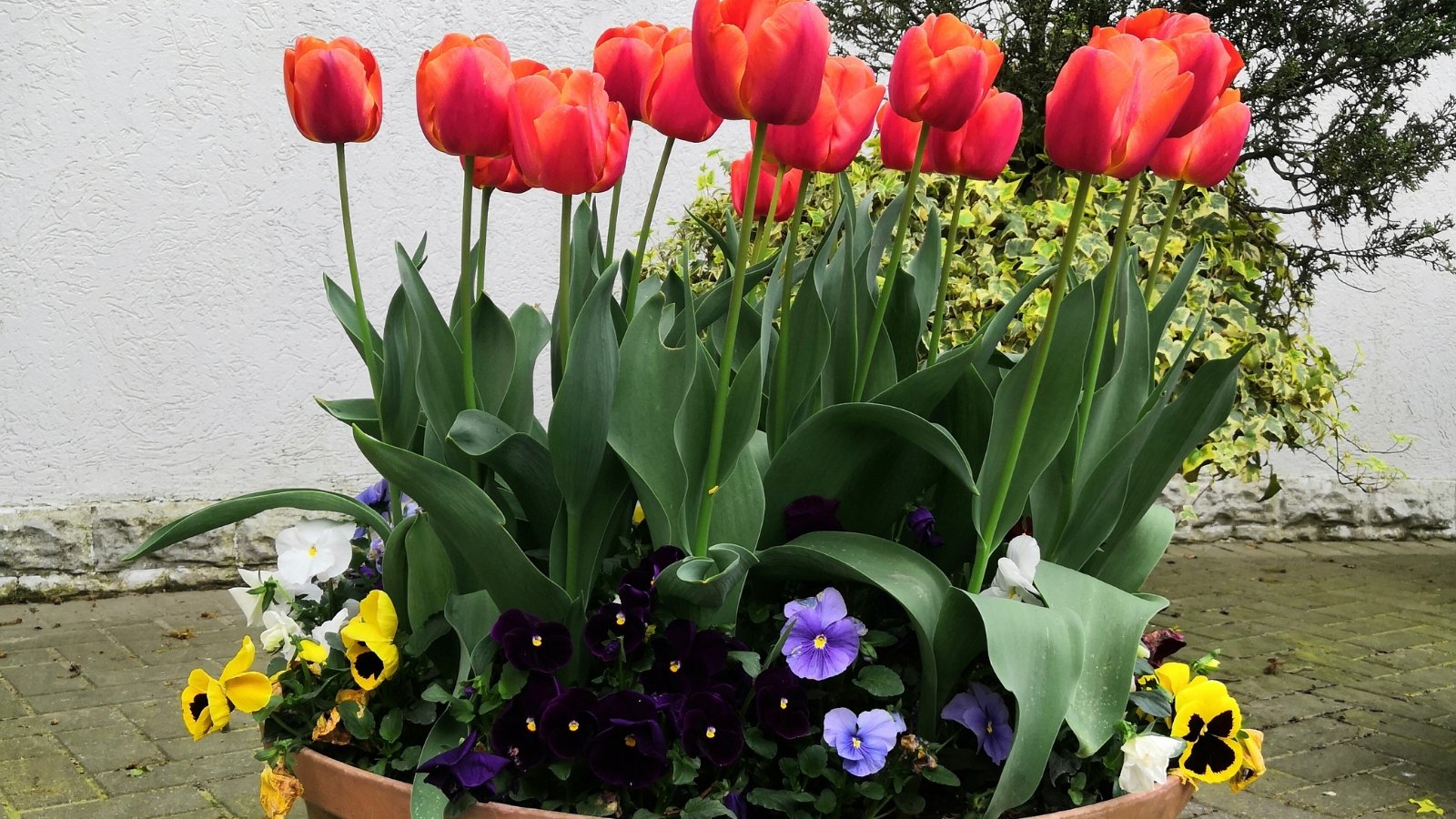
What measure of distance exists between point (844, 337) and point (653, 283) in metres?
0.44

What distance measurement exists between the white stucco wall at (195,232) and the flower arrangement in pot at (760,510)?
2.60m

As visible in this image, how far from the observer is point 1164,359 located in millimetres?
3336

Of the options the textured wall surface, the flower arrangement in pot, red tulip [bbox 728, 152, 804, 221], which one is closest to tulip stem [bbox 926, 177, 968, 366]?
the flower arrangement in pot

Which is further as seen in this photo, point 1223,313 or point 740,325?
point 1223,313

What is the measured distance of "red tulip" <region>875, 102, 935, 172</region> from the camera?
1279 millimetres

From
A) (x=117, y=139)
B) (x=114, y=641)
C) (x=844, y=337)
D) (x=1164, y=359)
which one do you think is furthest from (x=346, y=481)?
(x=844, y=337)

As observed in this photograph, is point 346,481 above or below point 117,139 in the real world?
below

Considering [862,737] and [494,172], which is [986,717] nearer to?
[862,737]

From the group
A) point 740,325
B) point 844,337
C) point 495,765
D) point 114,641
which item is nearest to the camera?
point 495,765

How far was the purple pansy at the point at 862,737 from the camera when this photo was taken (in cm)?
109

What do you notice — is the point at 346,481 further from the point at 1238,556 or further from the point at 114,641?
the point at 1238,556

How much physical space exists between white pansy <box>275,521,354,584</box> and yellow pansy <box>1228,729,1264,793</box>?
915mm

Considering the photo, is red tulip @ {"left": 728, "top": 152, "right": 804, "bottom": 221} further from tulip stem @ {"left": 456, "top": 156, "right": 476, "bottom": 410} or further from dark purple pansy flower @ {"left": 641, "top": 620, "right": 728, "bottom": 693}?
dark purple pansy flower @ {"left": 641, "top": 620, "right": 728, "bottom": 693}

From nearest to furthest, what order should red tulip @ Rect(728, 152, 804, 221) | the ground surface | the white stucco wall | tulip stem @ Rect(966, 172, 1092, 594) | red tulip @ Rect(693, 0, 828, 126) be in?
red tulip @ Rect(693, 0, 828, 126) < tulip stem @ Rect(966, 172, 1092, 594) < red tulip @ Rect(728, 152, 804, 221) < the ground surface < the white stucco wall
